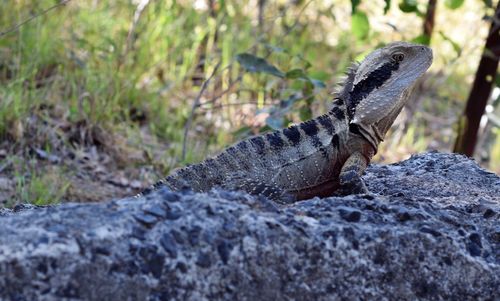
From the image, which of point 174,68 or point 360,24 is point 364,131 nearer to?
point 360,24

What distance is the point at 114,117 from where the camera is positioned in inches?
257

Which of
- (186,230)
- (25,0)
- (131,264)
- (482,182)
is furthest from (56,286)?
(25,0)

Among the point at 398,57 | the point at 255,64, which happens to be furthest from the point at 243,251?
the point at 255,64

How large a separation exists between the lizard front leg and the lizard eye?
20.1 inches

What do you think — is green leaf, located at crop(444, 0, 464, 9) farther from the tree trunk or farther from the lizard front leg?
the lizard front leg

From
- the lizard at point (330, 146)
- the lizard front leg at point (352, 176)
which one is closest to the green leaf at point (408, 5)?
the lizard at point (330, 146)

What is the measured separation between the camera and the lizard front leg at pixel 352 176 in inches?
132

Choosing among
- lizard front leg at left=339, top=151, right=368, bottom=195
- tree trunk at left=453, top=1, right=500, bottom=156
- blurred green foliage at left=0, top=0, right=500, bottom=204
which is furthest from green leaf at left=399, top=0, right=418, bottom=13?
lizard front leg at left=339, top=151, right=368, bottom=195

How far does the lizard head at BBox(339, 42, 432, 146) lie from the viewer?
378 cm

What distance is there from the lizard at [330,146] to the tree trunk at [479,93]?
85.2 inches

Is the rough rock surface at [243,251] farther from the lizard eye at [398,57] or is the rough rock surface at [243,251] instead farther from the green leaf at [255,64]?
the green leaf at [255,64]

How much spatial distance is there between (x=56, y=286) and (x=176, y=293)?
334mm

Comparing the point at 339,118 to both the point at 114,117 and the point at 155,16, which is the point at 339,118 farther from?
the point at 155,16

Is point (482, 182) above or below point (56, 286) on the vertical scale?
above
